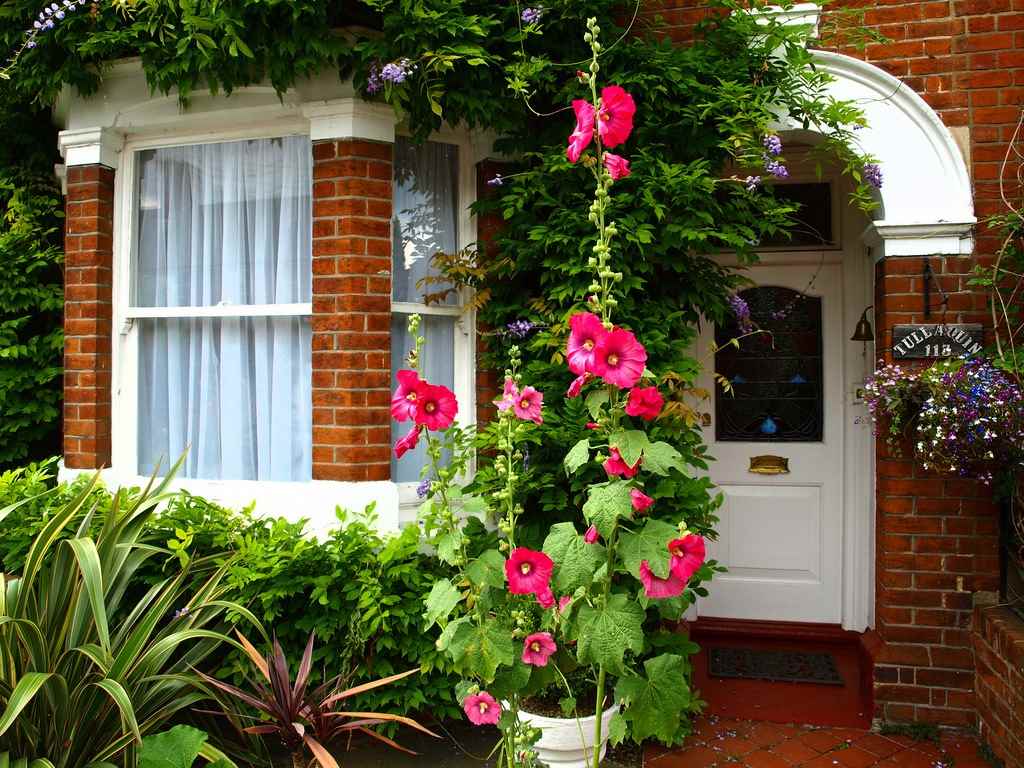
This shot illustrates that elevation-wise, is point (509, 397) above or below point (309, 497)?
above

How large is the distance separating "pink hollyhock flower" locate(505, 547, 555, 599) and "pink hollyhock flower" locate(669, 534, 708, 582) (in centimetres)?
31

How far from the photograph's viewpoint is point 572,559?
1.97m

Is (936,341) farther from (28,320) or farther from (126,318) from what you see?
(28,320)

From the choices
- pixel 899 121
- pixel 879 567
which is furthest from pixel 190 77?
pixel 879 567

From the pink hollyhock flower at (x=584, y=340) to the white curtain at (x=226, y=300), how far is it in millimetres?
2295

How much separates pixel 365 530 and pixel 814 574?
2.69 m

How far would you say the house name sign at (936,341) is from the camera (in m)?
3.64

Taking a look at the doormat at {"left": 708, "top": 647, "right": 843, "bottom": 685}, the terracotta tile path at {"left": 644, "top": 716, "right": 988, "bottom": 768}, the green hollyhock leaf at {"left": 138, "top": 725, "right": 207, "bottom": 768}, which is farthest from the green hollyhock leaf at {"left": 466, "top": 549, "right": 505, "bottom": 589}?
the doormat at {"left": 708, "top": 647, "right": 843, "bottom": 685}

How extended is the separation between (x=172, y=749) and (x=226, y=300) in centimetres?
221

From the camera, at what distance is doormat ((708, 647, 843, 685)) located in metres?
4.18

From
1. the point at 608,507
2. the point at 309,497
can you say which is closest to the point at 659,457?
the point at 608,507

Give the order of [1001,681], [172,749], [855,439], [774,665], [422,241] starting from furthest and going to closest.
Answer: [855,439], [774,665], [422,241], [1001,681], [172,749]

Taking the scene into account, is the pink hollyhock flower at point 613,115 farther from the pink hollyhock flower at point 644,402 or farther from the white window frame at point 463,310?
the white window frame at point 463,310

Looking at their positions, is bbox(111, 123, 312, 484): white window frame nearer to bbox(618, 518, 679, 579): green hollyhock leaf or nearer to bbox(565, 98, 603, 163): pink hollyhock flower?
bbox(565, 98, 603, 163): pink hollyhock flower
